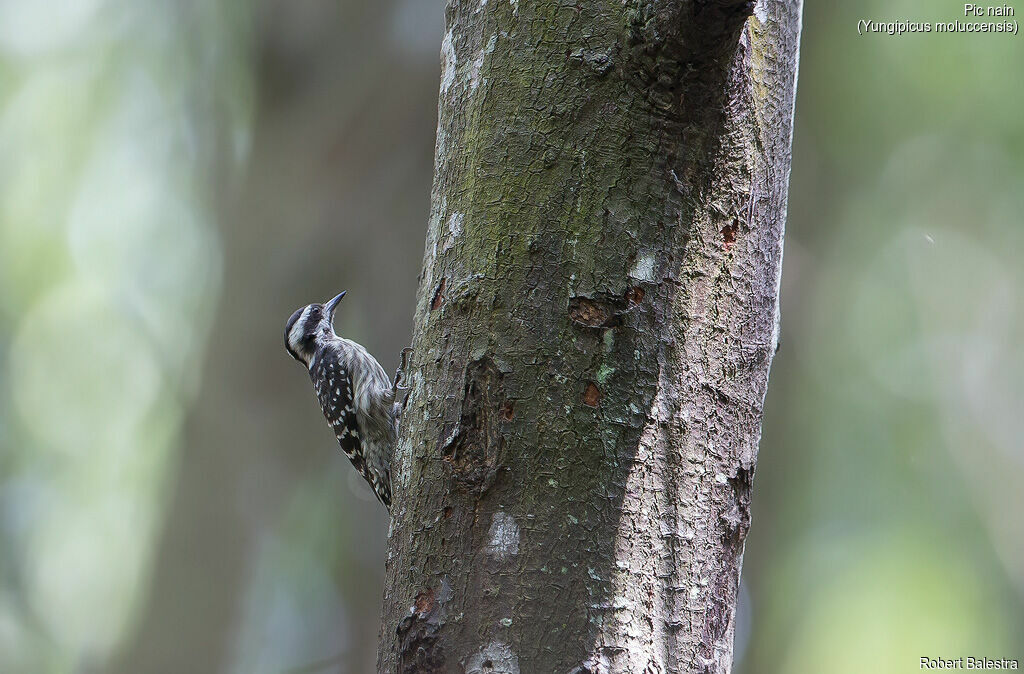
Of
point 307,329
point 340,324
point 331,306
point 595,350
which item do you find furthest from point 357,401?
point 595,350

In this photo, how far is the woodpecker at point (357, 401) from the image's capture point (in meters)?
4.04

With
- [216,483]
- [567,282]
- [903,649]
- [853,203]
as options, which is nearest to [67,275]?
[216,483]

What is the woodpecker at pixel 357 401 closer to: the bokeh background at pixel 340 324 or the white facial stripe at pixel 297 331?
the white facial stripe at pixel 297 331

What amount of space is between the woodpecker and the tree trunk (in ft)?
7.47

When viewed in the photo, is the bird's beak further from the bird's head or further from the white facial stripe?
the white facial stripe

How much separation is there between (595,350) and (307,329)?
3.52 m

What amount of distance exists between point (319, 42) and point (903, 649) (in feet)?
19.5

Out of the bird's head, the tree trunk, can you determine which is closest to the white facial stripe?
the bird's head

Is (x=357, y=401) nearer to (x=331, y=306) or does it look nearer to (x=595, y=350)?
(x=331, y=306)

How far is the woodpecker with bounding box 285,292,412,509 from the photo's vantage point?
404cm

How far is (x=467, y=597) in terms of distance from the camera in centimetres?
138

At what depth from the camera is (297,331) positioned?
4742 millimetres

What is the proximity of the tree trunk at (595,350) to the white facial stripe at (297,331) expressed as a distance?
10.7 feet

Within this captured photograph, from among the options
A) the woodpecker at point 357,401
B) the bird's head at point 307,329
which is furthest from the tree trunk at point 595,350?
the bird's head at point 307,329
